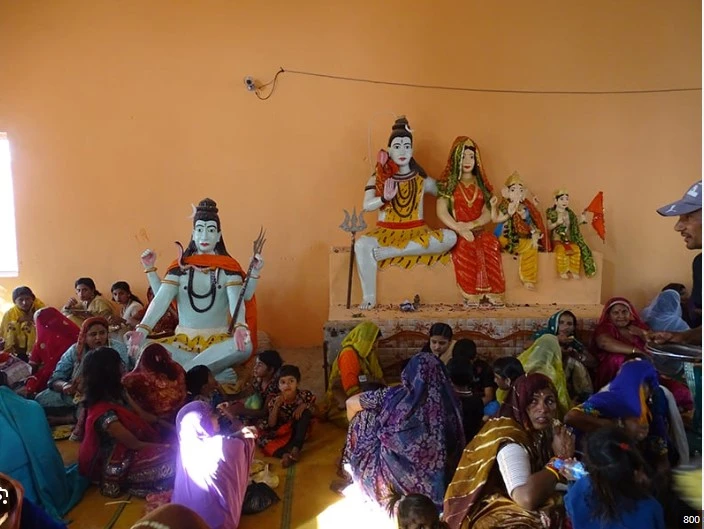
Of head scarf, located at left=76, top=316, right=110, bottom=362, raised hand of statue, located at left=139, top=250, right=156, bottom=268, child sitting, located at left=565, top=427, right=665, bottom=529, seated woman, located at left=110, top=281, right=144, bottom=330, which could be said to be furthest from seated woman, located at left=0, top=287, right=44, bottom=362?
child sitting, located at left=565, top=427, right=665, bottom=529

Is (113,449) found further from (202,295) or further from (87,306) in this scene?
(87,306)

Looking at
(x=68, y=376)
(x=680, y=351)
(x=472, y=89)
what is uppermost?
(x=472, y=89)

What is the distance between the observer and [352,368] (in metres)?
3.59

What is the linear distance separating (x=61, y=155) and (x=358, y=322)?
3572 millimetres

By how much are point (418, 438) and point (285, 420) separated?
3.60 feet

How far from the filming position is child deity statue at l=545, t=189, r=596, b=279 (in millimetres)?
4668

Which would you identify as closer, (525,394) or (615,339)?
(525,394)

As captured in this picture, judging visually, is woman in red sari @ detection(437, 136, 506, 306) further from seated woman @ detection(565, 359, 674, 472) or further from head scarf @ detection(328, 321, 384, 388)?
seated woman @ detection(565, 359, 674, 472)

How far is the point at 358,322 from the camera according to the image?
412 cm

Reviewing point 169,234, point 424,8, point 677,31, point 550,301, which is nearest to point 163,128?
point 169,234

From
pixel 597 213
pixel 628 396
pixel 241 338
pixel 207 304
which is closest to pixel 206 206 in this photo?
pixel 207 304

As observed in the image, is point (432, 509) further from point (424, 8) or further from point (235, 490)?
point (424, 8)

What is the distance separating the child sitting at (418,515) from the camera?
5.92 ft

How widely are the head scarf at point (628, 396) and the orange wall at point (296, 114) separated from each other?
3233 mm
